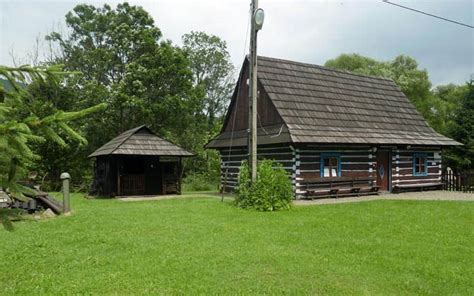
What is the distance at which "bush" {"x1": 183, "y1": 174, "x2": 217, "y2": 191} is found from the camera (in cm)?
2442

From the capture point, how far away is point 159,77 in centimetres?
2759

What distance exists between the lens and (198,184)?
2477cm

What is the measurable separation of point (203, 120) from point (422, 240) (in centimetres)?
2950

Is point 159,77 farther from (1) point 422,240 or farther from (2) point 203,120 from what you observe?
(1) point 422,240

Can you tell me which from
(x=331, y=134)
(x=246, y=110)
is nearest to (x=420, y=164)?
(x=331, y=134)

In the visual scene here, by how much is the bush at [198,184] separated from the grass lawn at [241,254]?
13.0 m

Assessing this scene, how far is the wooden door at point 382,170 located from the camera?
64.7 feet

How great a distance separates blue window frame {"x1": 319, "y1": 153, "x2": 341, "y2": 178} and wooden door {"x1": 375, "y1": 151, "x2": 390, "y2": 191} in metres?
2.92

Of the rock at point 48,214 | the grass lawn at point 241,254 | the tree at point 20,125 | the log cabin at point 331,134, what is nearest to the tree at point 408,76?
the log cabin at point 331,134

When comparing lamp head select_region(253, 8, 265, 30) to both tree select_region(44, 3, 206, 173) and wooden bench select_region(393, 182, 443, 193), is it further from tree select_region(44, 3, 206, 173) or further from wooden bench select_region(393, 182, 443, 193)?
tree select_region(44, 3, 206, 173)

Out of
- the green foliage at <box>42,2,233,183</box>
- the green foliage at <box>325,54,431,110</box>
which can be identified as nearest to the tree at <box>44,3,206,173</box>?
the green foliage at <box>42,2,233,183</box>

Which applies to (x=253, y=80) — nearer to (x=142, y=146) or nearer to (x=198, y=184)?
(x=142, y=146)

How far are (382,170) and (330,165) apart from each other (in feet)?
12.2

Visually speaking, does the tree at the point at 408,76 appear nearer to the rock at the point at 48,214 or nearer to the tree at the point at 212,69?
the tree at the point at 212,69
